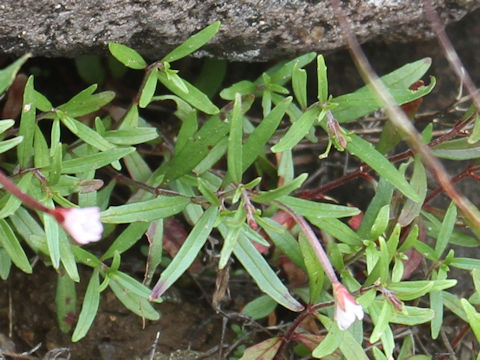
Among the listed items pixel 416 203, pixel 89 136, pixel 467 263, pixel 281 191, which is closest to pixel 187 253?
pixel 281 191

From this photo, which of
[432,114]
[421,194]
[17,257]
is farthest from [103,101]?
[432,114]

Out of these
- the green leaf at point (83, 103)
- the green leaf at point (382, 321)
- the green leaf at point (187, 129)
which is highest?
the green leaf at point (83, 103)

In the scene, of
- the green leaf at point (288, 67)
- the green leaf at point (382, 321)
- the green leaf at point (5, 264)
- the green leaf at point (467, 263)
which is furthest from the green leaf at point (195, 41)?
the green leaf at point (467, 263)

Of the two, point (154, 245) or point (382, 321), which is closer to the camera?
point (382, 321)

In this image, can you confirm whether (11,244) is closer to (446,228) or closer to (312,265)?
(312,265)

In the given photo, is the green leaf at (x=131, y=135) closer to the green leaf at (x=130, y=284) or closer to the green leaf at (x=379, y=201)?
the green leaf at (x=130, y=284)

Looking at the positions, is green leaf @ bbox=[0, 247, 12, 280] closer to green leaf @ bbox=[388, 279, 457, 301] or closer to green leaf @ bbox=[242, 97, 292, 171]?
green leaf @ bbox=[242, 97, 292, 171]
